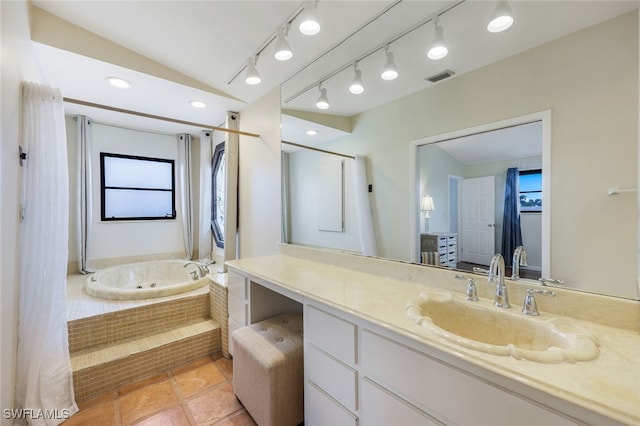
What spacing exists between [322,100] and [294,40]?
455 millimetres

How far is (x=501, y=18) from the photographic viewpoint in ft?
3.77

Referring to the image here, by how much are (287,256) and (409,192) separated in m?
1.28

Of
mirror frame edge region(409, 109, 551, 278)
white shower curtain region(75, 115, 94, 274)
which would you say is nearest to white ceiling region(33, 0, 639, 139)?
mirror frame edge region(409, 109, 551, 278)

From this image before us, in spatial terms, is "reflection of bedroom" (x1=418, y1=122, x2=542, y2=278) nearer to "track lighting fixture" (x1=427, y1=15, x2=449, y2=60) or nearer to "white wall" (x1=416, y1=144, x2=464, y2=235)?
"white wall" (x1=416, y1=144, x2=464, y2=235)

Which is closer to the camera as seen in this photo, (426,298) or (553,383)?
(553,383)

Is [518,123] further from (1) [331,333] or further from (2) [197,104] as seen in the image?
(2) [197,104]

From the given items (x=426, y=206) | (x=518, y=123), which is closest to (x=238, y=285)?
(x=426, y=206)

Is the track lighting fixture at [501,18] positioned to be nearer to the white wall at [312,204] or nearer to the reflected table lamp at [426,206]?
the reflected table lamp at [426,206]

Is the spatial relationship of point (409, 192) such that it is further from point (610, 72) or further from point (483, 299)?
point (610, 72)

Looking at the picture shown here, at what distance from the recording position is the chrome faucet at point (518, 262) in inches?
45.2

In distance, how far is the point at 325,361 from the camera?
122 centimetres

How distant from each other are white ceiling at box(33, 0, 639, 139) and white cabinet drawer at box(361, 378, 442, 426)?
1.55 m

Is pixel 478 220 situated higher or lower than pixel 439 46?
lower

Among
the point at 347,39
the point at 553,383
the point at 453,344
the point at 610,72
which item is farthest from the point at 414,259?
the point at 347,39
